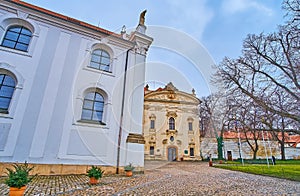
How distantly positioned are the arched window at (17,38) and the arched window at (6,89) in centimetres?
167

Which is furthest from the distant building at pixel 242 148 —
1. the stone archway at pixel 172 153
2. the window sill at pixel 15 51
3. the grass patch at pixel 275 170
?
the window sill at pixel 15 51

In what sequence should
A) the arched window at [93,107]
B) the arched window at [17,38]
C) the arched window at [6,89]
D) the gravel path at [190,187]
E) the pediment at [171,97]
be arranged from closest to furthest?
the gravel path at [190,187]
the arched window at [6,89]
the arched window at [17,38]
the arched window at [93,107]
the pediment at [171,97]

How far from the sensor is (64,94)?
895cm

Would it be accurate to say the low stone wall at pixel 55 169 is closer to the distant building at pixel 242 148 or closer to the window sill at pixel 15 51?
the window sill at pixel 15 51

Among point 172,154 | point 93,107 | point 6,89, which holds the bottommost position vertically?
point 172,154

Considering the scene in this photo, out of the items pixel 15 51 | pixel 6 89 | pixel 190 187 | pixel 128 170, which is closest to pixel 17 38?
pixel 15 51

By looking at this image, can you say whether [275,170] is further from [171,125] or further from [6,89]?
[171,125]

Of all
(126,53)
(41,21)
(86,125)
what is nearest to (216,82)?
(126,53)

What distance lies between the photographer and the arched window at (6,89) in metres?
8.05

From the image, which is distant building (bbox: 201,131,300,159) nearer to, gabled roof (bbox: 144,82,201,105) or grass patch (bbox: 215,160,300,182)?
gabled roof (bbox: 144,82,201,105)

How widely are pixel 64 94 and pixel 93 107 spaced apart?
5.23ft

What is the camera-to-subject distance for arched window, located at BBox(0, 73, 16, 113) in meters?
8.05

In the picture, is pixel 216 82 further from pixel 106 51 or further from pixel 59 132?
pixel 59 132

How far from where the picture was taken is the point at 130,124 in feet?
32.7
